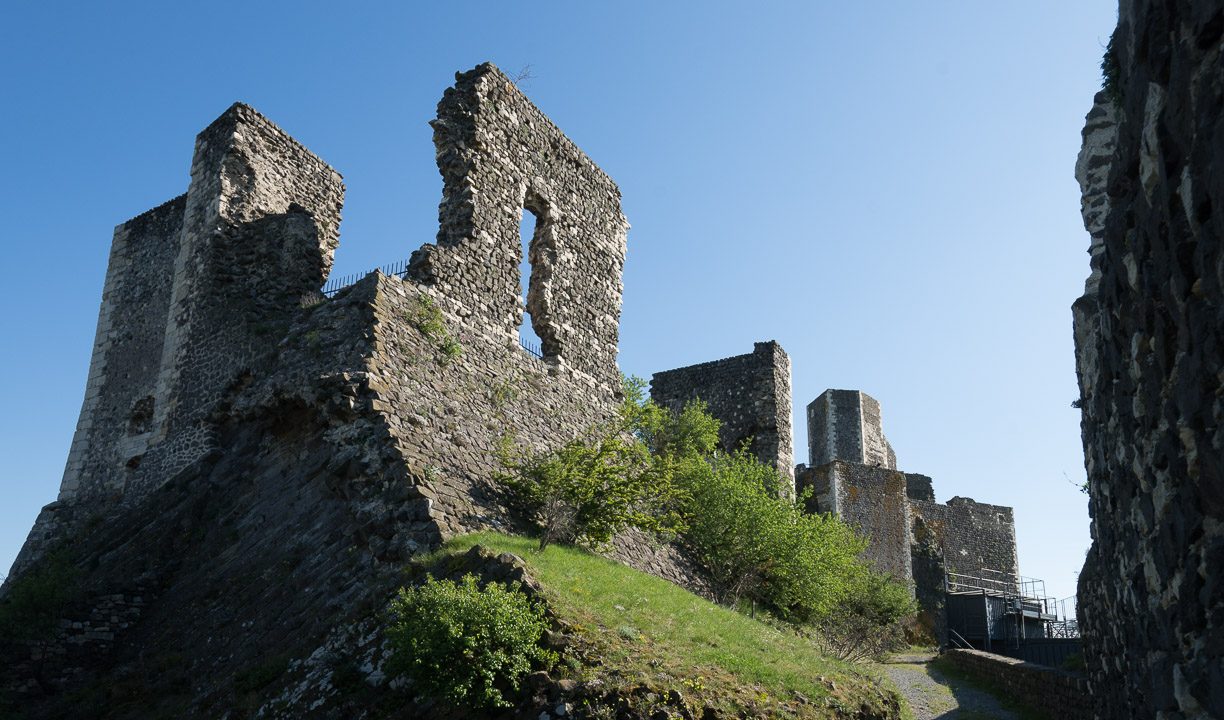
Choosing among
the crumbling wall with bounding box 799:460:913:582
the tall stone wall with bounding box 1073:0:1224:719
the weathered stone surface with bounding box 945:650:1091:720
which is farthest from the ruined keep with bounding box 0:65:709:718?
the crumbling wall with bounding box 799:460:913:582

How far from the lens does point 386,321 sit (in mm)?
13000

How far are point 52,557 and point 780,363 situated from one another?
18992 mm

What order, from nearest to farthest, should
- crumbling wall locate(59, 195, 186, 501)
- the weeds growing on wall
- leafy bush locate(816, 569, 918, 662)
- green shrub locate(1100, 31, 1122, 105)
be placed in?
green shrub locate(1100, 31, 1122, 105), the weeds growing on wall, leafy bush locate(816, 569, 918, 662), crumbling wall locate(59, 195, 186, 501)

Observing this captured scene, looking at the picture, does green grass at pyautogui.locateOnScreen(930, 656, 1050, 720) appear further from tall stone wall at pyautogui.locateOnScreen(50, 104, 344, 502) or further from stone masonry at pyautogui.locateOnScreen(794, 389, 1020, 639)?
tall stone wall at pyautogui.locateOnScreen(50, 104, 344, 502)

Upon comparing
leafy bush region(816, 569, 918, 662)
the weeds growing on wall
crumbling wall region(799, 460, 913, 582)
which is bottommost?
leafy bush region(816, 569, 918, 662)

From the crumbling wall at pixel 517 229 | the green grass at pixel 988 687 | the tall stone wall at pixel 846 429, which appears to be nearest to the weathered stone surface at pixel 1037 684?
the green grass at pixel 988 687

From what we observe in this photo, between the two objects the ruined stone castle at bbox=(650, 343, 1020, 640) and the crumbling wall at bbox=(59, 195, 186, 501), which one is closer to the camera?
the crumbling wall at bbox=(59, 195, 186, 501)

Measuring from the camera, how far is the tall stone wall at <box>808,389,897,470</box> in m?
35.3

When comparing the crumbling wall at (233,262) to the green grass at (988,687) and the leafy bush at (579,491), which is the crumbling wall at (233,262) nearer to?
the leafy bush at (579,491)

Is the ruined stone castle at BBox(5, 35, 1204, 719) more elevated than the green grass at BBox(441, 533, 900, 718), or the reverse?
the ruined stone castle at BBox(5, 35, 1204, 719)

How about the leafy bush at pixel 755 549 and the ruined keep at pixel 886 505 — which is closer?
the leafy bush at pixel 755 549

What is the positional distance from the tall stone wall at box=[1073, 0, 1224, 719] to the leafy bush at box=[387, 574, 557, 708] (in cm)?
474

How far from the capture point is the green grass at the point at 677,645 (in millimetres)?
8117

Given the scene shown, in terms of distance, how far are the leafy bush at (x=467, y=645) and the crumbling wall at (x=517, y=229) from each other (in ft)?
24.2
